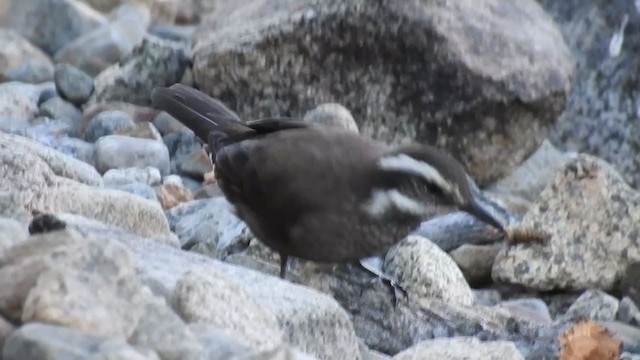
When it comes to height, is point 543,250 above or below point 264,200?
below

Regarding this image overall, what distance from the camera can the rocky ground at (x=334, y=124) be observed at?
3.36m

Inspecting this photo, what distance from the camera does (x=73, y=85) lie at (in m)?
8.55

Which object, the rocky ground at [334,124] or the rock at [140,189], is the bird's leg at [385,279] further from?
the rock at [140,189]

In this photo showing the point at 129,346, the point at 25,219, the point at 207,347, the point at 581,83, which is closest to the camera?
the point at 129,346

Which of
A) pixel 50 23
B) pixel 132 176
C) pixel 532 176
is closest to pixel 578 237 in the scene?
pixel 532 176

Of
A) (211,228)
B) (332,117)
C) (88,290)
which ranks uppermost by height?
(88,290)

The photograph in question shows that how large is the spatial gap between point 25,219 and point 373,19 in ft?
11.8

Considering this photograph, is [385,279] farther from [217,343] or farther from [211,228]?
[217,343]

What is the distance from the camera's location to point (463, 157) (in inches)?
320

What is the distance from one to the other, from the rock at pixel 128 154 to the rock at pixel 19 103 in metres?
0.76

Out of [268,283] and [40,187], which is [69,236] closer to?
[268,283]

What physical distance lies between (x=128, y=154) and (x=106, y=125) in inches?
25.4

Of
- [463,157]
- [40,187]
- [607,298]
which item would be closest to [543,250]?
[607,298]

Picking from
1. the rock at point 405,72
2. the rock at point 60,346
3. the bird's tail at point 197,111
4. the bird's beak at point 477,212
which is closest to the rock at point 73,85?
the rock at point 405,72
